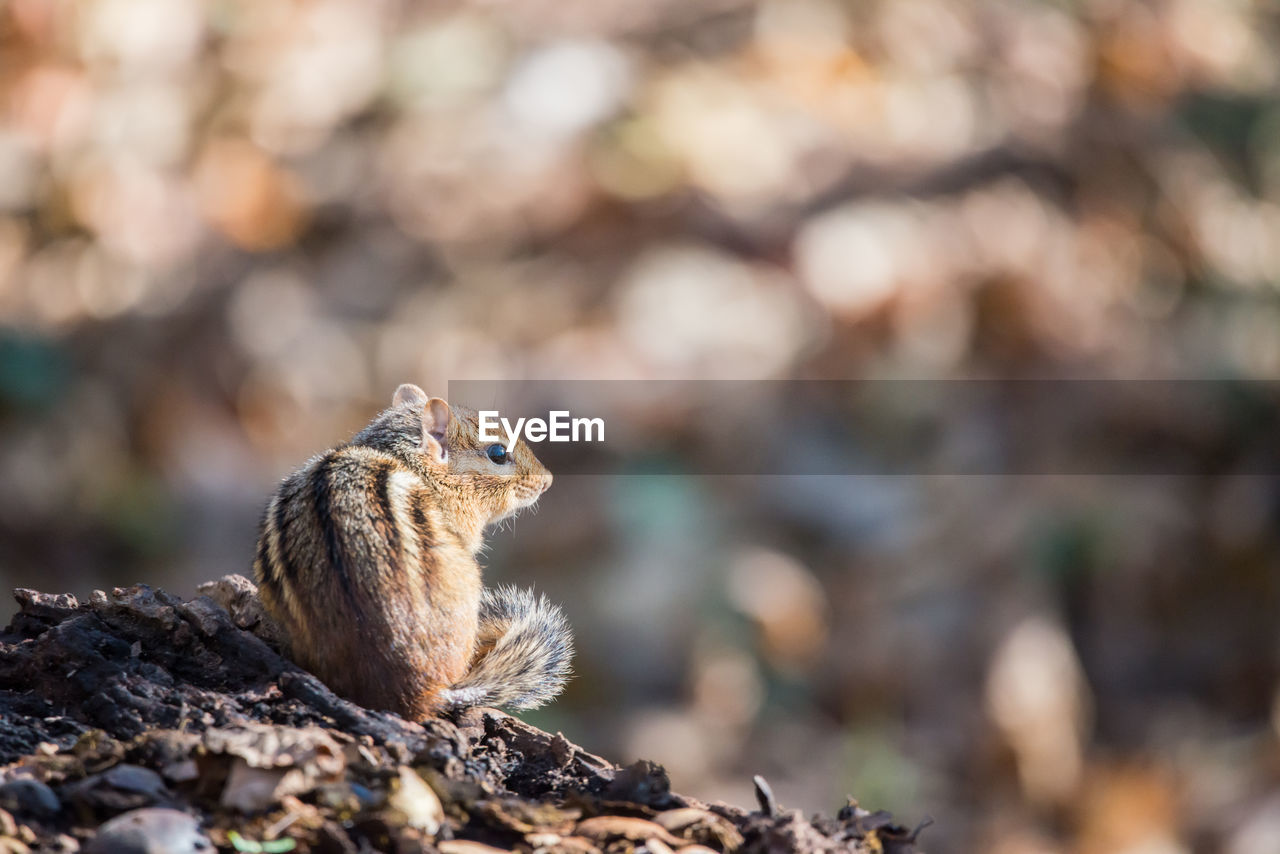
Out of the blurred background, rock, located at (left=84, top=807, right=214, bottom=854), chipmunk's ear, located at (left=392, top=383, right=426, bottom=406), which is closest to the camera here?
rock, located at (left=84, top=807, right=214, bottom=854)

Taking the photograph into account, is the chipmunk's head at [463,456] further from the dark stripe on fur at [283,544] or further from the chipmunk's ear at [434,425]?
the dark stripe on fur at [283,544]

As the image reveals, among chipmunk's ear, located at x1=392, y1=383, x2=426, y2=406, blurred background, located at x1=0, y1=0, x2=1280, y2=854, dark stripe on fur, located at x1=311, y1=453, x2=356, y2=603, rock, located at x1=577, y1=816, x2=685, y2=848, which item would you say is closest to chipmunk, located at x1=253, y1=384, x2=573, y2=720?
dark stripe on fur, located at x1=311, y1=453, x2=356, y2=603

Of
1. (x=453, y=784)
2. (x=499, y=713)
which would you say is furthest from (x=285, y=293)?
(x=453, y=784)

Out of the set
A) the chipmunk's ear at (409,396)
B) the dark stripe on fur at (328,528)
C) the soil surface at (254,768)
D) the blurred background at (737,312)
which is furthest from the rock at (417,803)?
the blurred background at (737,312)

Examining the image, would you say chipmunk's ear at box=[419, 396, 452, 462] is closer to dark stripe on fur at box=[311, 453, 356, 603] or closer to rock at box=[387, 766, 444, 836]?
dark stripe on fur at box=[311, 453, 356, 603]

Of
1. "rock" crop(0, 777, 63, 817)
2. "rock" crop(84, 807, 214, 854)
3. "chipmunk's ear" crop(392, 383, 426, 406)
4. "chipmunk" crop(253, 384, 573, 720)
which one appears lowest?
"rock" crop(84, 807, 214, 854)

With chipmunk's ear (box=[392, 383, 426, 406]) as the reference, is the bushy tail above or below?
below

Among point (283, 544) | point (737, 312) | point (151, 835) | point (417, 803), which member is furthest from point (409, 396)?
point (737, 312)
